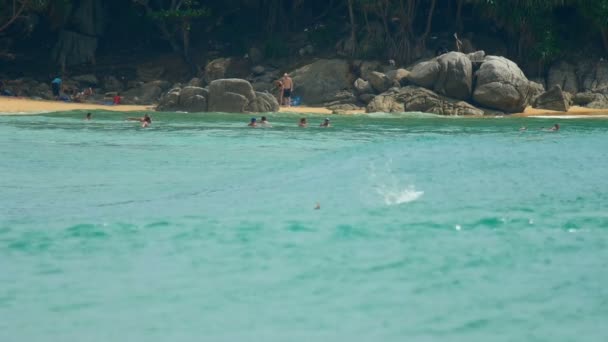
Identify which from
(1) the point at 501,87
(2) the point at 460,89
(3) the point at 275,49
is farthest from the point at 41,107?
(1) the point at 501,87

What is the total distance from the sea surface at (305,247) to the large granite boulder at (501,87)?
13.6 meters

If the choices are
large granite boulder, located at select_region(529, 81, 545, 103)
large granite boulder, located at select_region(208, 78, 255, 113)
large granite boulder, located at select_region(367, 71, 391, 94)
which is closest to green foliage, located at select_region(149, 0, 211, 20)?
large granite boulder, located at select_region(208, 78, 255, 113)

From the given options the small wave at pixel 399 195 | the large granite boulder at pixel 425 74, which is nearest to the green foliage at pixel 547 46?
the large granite boulder at pixel 425 74

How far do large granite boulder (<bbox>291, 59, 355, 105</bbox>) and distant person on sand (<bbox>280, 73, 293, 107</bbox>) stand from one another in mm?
1023

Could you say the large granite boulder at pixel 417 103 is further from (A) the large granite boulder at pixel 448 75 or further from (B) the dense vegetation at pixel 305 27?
(B) the dense vegetation at pixel 305 27

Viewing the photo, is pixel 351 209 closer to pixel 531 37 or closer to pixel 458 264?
pixel 458 264

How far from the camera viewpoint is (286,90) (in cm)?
3234

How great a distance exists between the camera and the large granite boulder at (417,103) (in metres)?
30.4

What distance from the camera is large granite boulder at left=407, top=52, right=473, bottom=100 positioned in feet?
100

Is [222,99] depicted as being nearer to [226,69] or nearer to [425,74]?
[226,69]

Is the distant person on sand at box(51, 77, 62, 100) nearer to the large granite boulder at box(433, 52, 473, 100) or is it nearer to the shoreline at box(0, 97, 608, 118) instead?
the shoreline at box(0, 97, 608, 118)

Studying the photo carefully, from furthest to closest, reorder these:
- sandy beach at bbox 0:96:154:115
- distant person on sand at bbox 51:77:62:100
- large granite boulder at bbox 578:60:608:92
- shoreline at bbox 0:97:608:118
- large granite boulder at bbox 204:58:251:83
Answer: large granite boulder at bbox 204:58:251:83 < large granite boulder at bbox 578:60:608:92 < distant person on sand at bbox 51:77:62:100 < shoreline at bbox 0:97:608:118 < sandy beach at bbox 0:96:154:115

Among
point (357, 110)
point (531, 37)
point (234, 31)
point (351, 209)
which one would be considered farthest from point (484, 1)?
point (351, 209)

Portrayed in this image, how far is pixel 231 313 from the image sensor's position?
6531mm
